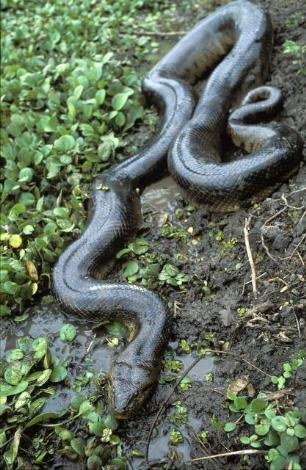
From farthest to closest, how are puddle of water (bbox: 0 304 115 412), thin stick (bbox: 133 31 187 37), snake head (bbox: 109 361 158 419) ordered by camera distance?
thin stick (bbox: 133 31 187 37) < puddle of water (bbox: 0 304 115 412) < snake head (bbox: 109 361 158 419)

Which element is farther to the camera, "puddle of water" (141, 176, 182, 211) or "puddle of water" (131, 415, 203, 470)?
"puddle of water" (141, 176, 182, 211)

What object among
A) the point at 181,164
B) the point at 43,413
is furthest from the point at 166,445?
the point at 181,164

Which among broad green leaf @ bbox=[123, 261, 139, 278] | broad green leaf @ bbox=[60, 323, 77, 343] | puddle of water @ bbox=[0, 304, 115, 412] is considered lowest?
puddle of water @ bbox=[0, 304, 115, 412]

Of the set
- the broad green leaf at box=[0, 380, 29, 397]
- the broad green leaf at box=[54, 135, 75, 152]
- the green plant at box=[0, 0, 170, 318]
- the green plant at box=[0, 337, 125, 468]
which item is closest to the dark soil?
the green plant at box=[0, 337, 125, 468]

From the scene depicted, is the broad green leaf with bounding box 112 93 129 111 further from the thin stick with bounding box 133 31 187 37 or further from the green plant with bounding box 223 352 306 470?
the green plant with bounding box 223 352 306 470

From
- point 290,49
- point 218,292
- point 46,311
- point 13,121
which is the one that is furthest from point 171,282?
point 13,121

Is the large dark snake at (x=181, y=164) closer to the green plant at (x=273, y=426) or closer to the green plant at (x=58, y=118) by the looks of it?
the green plant at (x=58, y=118)

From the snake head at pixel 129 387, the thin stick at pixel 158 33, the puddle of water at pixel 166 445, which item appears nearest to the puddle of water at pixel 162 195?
the snake head at pixel 129 387
